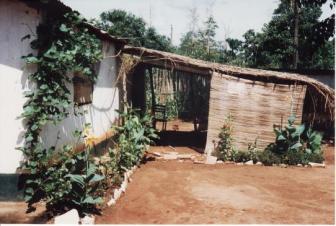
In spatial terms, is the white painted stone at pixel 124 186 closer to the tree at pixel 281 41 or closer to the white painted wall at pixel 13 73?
the white painted wall at pixel 13 73

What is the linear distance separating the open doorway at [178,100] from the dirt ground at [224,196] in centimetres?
476

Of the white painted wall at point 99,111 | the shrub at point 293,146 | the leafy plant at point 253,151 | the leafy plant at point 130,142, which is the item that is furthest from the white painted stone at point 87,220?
the shrub at point 293,146

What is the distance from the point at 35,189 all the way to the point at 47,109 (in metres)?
Answer: 1.36

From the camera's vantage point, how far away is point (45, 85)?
6434mm

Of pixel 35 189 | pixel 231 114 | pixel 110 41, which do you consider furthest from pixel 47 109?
pixel 231 114

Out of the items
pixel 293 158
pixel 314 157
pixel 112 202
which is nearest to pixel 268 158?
pixel 293 158

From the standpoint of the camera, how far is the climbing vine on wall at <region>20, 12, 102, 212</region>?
6.21 m

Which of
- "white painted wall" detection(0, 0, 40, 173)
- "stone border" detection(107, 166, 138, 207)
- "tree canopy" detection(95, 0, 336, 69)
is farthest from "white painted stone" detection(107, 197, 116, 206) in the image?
"tree canopy" detection(95, 0, 336, 69)

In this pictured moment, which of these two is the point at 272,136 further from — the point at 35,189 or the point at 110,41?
the point at 35,189

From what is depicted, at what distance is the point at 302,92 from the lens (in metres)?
10.8

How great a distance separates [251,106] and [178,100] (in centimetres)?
855

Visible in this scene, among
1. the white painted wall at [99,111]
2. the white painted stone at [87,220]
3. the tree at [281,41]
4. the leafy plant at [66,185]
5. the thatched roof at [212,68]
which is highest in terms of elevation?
the tree at [281,41]

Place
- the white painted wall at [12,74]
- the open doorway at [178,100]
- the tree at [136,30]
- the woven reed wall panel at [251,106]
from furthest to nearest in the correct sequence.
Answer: the tree at [136,30] < the open doorway at [178,100] < the woven reed wall panel at [251,106] < the white painted wall at [12,74]

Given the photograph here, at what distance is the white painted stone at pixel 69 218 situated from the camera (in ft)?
17.2
